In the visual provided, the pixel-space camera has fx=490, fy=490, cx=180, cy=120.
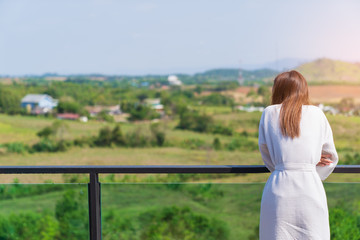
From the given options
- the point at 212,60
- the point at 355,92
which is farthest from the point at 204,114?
the point at 355,92

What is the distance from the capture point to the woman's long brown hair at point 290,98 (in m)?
2.00

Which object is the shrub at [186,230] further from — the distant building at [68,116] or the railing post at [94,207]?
the distant building at [68,116]

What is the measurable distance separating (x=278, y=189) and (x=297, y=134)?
0.78 ft

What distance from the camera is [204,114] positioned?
26969 millimetres

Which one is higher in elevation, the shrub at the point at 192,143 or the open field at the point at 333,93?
the open field at the point at 333,93

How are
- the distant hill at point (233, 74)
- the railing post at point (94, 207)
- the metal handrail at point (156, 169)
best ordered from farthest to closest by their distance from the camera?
the distant hill at point (233, 74), the railing post at point (94, 207), the metal handrail at point (156, 169)

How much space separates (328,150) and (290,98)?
0.92ft

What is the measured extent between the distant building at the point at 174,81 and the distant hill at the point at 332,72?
678 centimetres

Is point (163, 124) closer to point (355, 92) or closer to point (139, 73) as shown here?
point (139, 73)

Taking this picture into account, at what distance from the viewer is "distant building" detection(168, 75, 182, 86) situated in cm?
2806

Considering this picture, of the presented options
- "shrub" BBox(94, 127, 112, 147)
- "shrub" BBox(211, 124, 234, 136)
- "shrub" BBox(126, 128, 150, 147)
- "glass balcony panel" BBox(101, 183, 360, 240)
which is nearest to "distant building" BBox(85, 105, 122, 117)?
"shrub" BBox(94, 127, 112, 147)

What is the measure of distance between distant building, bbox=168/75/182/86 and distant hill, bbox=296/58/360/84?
267 inches

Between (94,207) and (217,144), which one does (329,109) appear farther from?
(94,207)

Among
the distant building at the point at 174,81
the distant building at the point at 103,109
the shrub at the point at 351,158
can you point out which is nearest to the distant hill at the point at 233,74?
the distant building at the point at 174,81
